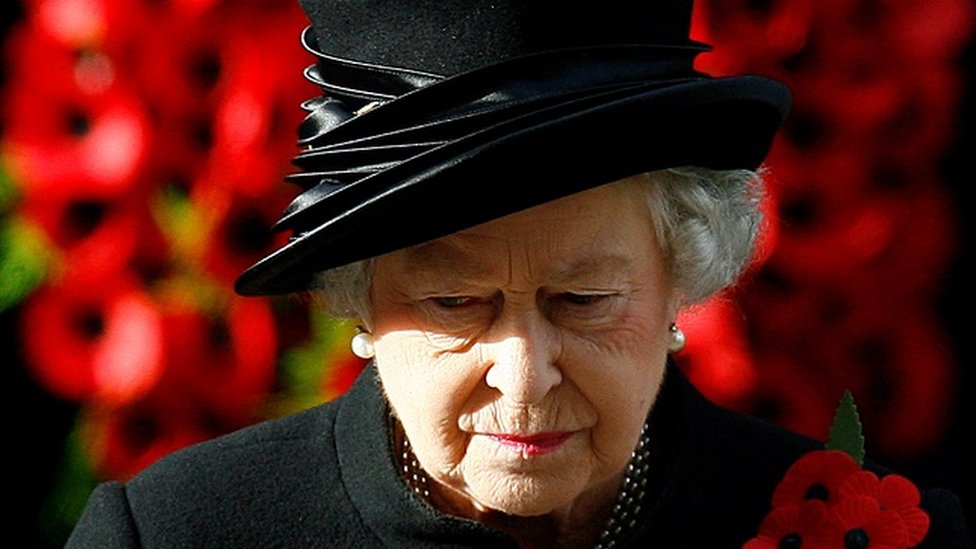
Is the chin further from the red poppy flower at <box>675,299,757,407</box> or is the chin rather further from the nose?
the red poppy flower at <box>675,299,757,407</box>

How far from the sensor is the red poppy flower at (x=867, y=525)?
2.84 metres

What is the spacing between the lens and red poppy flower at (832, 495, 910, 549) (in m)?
2.84

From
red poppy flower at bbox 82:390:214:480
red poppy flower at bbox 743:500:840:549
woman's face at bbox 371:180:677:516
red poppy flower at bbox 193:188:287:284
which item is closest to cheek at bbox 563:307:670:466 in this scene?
woman's face at bbox 371:180:677:516

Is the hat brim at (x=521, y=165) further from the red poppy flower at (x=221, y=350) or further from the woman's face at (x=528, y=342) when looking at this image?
the red poppy flower at (x=221, y=350)

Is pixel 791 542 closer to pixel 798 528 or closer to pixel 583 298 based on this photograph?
pixel 798 528

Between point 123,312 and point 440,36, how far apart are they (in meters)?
1.28

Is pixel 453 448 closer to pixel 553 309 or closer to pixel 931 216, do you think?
pixel 553 309

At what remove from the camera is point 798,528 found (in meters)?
2.89

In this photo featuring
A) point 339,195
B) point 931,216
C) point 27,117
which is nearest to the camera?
point 339,195

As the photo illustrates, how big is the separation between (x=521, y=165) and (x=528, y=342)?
0.27 metres

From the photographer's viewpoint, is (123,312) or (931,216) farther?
(931,216)

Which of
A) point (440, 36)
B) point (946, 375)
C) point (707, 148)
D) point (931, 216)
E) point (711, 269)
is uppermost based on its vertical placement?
point (440, 36)

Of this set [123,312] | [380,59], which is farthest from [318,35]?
[123,312]

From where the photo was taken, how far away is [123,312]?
359 cm
